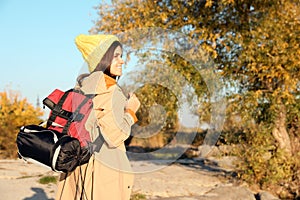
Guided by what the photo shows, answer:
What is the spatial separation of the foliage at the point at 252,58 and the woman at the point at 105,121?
14.2ft

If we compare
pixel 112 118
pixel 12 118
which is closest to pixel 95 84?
pixel 112 118

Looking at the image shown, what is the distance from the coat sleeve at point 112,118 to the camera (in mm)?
2512

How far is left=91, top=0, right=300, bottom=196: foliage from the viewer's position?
6.92 metres

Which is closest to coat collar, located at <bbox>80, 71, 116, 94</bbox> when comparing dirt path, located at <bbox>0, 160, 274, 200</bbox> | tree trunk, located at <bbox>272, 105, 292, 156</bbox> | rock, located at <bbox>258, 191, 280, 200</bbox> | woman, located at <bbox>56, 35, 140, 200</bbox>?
woman, located at <bbox>56, 35, 140, 200</bbox>

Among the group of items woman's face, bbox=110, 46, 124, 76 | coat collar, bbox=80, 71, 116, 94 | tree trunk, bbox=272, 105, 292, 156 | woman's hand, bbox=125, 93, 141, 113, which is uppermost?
woman's face, bbox=110, 46, 124, 76

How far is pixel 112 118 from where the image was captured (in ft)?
8.25

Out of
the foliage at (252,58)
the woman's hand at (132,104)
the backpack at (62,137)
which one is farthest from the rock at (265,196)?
the backpack at (62,137)

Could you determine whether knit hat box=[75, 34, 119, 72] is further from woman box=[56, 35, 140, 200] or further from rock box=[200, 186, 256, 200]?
rock box=[200, 186, 256, 200]

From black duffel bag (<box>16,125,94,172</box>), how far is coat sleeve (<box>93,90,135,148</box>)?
17 cm

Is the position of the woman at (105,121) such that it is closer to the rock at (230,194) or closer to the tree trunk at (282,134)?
the rock at (230,194)

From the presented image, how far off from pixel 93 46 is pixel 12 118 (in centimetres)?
970

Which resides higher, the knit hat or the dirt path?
the knit hat

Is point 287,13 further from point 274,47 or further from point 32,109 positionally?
point 32,109

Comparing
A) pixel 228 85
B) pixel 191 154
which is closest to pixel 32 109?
pixel 191 154
